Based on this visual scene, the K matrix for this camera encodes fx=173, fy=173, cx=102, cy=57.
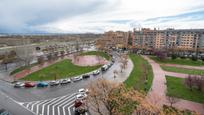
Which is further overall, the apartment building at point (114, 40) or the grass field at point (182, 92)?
the apartment building at point (114, 40)

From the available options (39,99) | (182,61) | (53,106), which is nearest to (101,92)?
(53,106)

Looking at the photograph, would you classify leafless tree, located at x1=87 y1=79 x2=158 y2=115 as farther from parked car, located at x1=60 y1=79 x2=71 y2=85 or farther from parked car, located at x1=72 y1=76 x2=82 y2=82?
parked car, located at x1=72 y1=76 x2=82 y2=82

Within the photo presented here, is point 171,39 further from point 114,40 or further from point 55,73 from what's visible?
point 55,73

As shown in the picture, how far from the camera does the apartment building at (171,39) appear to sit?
233 ft

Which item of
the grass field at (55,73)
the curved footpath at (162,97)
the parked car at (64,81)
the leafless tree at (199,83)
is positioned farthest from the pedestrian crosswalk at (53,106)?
the leafless tree at (199,83)

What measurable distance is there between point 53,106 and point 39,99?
12.3 feet

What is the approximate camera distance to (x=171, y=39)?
7744 cm

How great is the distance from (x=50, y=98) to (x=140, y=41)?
215 feet

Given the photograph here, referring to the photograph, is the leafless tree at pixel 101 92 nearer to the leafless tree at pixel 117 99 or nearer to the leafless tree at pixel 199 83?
the leafless tree at pixel 117 99

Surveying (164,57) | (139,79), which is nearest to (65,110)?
(139,79)

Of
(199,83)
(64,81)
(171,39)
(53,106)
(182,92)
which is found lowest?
(53,106)

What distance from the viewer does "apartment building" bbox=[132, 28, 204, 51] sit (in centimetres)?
7097

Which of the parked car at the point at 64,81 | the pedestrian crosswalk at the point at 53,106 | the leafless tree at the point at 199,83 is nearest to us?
the pedestrian crosswalk at the point at 53,106

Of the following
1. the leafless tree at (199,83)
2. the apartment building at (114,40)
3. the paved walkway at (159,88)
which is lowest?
the paved walkway at (159,88)
